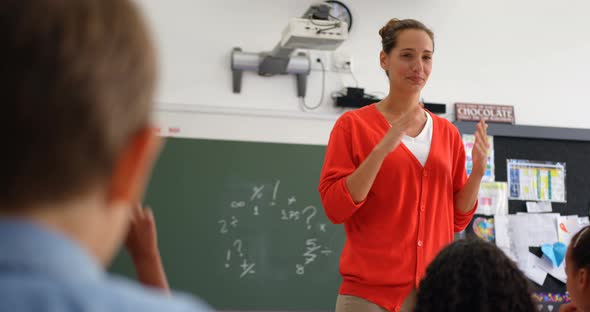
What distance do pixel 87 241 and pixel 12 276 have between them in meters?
0.06

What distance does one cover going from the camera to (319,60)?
4352mm

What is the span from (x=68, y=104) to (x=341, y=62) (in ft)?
13.2

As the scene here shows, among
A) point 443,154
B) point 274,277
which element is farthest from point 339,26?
point 443,154

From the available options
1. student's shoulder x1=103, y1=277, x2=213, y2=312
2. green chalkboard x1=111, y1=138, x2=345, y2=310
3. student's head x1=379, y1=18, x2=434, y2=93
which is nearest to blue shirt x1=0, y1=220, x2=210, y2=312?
student's shoulder x1=103, y1=277, x2=213, y2=312

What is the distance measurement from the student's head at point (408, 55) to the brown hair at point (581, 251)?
0.67 metres

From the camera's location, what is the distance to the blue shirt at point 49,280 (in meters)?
0.37

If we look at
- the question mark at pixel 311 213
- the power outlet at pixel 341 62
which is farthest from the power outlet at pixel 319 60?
the question mark at pixel 311 213

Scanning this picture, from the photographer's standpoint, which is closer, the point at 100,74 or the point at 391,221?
the point at 100,74

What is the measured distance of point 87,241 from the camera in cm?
43

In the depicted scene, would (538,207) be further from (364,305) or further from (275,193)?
(364,305)

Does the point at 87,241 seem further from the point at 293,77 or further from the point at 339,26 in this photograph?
the point at 293,77

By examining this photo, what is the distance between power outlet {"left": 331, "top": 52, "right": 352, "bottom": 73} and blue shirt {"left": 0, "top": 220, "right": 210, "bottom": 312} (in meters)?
4.01

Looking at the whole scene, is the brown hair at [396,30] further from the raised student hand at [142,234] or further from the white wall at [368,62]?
→ the white wall at [368,62]

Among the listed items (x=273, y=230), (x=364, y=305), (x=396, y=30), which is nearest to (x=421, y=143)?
(x=396, y=30)
